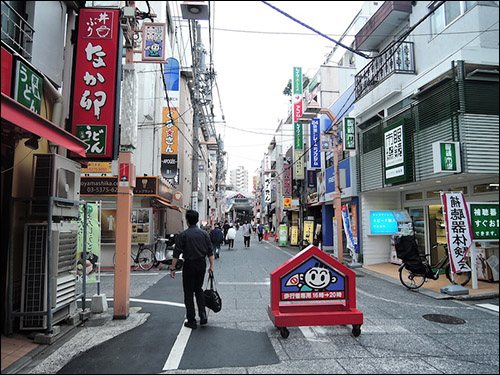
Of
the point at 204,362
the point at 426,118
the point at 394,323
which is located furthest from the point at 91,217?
the point at 426,118

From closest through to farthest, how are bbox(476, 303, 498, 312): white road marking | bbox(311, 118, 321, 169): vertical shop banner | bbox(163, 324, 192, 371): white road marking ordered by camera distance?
bbox(163, 324, 192, 371): white road marking < bbox(476, 303, 498, 312): white road marking < bbox(311, 118, 321, 169): vertical shop banner

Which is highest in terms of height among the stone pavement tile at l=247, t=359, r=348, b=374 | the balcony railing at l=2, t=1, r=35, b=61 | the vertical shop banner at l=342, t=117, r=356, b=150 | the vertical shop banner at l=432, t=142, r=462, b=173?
the vertical shop banner at l=342, t=117, r=356, b=150

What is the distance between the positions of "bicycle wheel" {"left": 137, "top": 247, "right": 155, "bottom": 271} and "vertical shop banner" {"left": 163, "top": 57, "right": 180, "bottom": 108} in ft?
27.9

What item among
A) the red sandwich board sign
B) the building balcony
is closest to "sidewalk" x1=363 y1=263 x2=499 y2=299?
the red sandwich board sign

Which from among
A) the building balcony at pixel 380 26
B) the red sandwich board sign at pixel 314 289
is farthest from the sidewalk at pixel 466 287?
the building balcony at pixel 380 26

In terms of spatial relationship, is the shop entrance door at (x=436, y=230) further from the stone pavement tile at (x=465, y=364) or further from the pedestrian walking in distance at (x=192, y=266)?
the pedestrian walking in distance at (x=192, y=266)

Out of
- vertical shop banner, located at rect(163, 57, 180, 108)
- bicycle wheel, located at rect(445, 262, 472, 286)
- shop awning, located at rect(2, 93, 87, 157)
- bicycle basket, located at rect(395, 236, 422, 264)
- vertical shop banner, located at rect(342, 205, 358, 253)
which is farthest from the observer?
vertical shop banner, located at rect(163, 57, 180, 108)

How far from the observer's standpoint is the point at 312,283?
4.85 m

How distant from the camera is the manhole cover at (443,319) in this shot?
5608 millimetres

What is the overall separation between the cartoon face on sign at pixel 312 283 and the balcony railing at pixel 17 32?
5531mm

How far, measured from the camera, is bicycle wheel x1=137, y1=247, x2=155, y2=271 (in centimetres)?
1276

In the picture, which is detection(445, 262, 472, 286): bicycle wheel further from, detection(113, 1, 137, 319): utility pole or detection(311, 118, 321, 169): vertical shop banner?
detection(311, 118, 321, 169): vertical shop banner

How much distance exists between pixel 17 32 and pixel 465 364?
8.00 meters

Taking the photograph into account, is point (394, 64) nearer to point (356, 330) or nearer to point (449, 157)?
point (449, 157)
